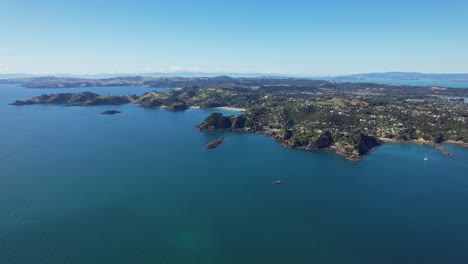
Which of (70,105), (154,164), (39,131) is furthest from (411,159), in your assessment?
(70,105)

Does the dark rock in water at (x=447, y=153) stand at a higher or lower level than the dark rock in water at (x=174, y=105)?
lower

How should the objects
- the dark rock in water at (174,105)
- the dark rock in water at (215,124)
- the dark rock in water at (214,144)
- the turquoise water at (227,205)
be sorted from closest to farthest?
the turquoise water at (227,205) → the dark rock in water at (214,144) → the dark rock in water at (215,124) → the dark rock in water at (174,105)

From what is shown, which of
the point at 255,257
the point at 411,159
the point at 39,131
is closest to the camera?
the point at 255,257

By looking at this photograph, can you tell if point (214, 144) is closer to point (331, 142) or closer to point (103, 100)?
point (331, 142)

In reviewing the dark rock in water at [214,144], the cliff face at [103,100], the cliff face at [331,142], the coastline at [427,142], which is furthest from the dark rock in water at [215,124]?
the cliff face at [103,100]

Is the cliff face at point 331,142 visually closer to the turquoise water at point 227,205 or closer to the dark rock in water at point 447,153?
the turquoise water at point 227,205

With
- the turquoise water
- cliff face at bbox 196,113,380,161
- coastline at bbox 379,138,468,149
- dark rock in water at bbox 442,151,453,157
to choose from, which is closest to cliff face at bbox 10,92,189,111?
cliff face at bbox 196,113,380,161

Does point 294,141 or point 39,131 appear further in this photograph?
point 39,131

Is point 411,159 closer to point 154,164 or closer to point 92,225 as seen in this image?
point 154,164

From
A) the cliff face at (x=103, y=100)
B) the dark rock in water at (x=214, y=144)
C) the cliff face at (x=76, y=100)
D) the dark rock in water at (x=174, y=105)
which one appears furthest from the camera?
the cliff face at (x=76, y=100)
